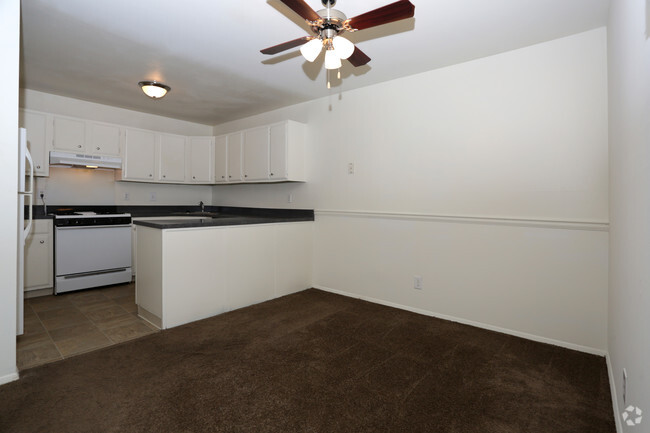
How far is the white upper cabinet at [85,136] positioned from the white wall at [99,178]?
28 centimetres

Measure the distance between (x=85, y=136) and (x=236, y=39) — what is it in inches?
111

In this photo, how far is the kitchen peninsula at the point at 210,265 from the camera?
9.32 feet

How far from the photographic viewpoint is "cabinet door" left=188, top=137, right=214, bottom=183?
520cm

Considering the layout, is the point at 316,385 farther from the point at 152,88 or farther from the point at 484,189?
the point at 152,88

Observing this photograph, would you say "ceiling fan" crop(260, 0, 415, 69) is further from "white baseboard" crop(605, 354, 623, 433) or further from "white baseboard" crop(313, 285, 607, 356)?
"white baseboard" crop(313, 285, 607, 356)

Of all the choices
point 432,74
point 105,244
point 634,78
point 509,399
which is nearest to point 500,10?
point 432,74

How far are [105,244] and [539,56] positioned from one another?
504 cm

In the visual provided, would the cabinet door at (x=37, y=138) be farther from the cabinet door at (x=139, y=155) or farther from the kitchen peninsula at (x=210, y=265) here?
the kitchen peninsula at (x=210, y=265)

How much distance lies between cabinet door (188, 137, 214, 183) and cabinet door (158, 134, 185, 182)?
0.14 meters

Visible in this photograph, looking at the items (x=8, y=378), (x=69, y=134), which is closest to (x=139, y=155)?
(x=69, y=134)

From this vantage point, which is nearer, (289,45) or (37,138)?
(289,45)

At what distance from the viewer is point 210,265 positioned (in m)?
3.12

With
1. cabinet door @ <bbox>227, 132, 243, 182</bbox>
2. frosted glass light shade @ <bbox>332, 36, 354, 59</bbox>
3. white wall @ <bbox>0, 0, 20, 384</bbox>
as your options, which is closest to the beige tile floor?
white wall @ <bbox>0, 0, 20, 384</bbox>

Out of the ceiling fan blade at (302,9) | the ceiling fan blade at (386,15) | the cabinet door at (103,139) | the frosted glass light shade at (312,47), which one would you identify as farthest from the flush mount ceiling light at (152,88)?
the ceiling fan blade at (386,15)
